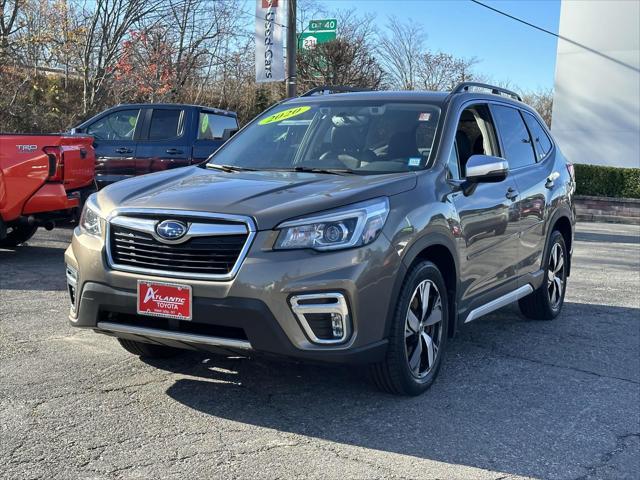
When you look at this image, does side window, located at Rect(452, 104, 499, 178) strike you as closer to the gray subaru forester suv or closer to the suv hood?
the gray subaru forester suv

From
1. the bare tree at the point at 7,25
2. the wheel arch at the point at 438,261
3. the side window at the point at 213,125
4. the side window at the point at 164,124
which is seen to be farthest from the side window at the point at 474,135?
the bare tree at the point at 7,25

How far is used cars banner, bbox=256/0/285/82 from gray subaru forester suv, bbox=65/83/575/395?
8836 millimetres

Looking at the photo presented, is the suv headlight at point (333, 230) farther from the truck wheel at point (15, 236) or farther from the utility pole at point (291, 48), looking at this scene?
the utility pole at point (291, 48)

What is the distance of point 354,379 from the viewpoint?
178 inches

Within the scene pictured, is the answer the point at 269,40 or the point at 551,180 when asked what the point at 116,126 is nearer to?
the point at 269,40

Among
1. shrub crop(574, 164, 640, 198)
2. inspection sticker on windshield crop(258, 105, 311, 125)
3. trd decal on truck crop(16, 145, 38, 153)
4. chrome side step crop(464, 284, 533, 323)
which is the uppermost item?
inspection sticker on windshield crop(258, 105, 311, 125)

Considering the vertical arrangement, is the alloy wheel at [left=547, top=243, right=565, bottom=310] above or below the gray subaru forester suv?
below

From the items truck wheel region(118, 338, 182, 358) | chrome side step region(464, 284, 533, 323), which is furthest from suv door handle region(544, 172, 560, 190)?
truck wheel region(118, 338, 182, 358)

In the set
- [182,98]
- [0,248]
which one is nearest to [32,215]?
[0,248]

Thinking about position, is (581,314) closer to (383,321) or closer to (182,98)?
(383,321)

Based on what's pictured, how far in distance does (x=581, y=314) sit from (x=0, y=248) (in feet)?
23.8

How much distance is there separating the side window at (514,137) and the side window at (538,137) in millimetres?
132

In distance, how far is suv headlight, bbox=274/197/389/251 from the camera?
11.9 feet

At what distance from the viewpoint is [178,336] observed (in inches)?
145
